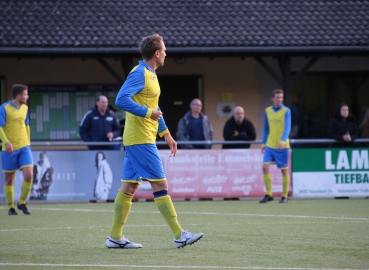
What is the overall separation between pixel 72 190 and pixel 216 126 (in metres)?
5.43

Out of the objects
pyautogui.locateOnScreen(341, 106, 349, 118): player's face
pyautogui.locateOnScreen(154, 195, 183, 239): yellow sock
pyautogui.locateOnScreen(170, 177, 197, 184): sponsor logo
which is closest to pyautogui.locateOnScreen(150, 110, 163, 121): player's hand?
pyautogui.locateOnScreen(154, 195, 183, 239): yellow sock

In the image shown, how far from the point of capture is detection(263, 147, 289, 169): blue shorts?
15.8 metres

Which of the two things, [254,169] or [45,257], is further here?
[254,169]

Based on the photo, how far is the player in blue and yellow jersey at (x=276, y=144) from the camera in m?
15.8

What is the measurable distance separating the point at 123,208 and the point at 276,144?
26.6 feet

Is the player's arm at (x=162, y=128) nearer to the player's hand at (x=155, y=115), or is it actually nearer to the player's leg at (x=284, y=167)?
the player's hand at (x=155, y=115)

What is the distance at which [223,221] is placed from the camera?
11430 millimetres

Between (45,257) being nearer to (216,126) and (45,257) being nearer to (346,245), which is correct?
(346,245)

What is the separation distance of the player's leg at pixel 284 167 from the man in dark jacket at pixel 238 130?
5.49 feet

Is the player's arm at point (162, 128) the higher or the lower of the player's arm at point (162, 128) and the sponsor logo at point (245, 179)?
the higher

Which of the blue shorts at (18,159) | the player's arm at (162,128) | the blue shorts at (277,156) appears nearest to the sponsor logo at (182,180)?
the blue shorts at (277,156)

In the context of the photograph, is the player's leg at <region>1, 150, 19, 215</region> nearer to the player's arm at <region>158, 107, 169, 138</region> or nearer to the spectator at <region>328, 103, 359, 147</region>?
the player's arm at <region>158, 107, 169, 138</region>

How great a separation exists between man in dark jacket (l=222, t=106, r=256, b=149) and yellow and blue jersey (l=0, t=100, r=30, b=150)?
541 cm

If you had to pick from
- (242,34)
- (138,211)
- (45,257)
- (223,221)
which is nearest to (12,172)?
(138,211)
